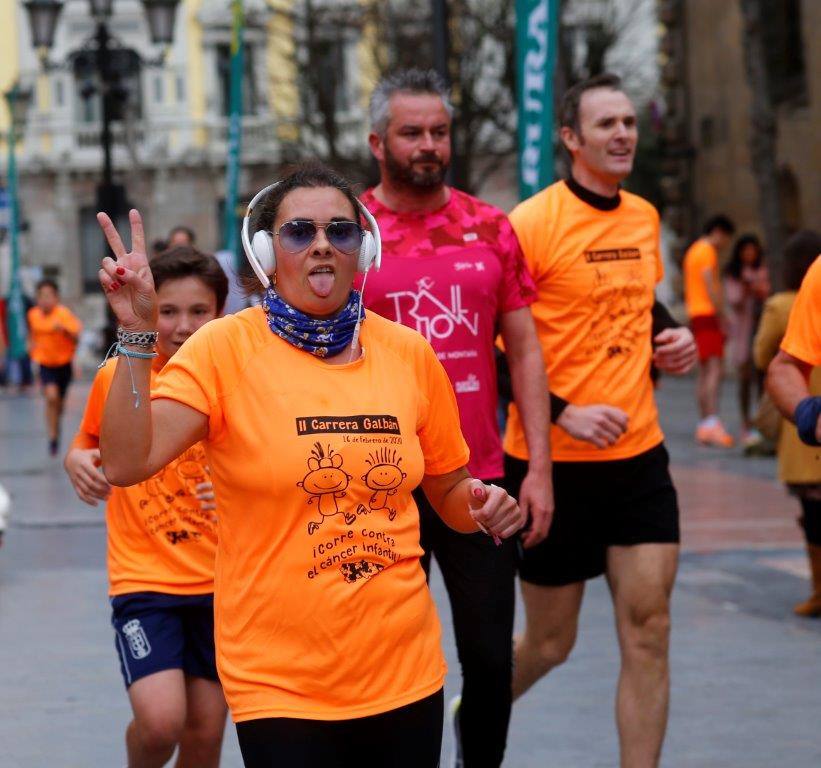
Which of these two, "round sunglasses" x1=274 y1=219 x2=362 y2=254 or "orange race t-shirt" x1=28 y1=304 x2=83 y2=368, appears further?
"orange race t-shirt" x1=28 y1=304 x2=83 y2=368

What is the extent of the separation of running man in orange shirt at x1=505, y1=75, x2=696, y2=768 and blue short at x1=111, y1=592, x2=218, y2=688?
1.18 meters

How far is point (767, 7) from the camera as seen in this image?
91.3 feet

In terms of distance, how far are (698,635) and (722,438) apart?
962cm

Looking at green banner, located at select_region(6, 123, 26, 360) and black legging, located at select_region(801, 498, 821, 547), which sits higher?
black legging, located at select_region(801, 498, 821, 547)

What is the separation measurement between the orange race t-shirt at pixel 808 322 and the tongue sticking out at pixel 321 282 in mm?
1988

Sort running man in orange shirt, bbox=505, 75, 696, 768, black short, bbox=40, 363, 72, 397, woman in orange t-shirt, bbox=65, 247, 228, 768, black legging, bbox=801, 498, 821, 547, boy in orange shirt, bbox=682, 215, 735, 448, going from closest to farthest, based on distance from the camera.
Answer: woman in orange t-shirt, bbox=65, 247, 228, 768 → running man in orange shirt, bbox=505, 75, 696, 768 → black legging, bbox=801, 498, 821, 547 → boy in orange shirt, bbox=682, 215, 735, 448 → black short, bbox=40, 363, 72, 397

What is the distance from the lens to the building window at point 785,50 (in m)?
A: 27.0

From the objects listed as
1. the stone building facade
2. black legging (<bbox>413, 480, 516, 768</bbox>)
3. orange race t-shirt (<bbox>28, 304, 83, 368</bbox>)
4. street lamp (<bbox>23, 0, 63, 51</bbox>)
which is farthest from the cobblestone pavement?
the stone building facade

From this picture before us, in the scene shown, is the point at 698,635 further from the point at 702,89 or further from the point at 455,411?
the point at 702,89

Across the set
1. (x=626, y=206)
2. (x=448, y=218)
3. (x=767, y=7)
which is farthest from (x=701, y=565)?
(x=767, y=7)

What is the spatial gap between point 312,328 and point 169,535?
1486mm

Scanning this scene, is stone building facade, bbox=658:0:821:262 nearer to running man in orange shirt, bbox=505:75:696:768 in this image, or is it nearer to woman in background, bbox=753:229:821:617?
woman in background, bbox=753:229:821:617

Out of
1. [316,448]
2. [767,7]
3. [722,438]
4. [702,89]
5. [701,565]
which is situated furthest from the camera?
[702,89]

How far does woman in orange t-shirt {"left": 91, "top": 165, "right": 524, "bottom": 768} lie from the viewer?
3.59m
